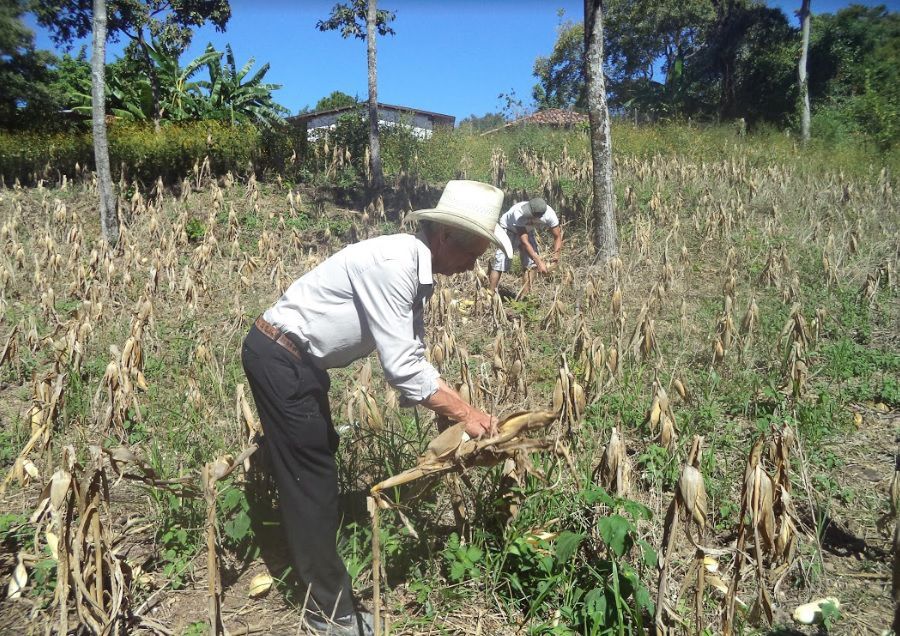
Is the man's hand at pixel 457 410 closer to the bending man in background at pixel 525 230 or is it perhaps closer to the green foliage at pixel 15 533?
the green foliage at pixel 15 533

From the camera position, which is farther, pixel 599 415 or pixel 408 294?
pixel 599 415

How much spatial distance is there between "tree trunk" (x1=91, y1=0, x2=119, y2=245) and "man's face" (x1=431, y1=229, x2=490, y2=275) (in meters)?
7.62

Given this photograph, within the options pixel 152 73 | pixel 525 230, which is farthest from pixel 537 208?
pixel 152 73

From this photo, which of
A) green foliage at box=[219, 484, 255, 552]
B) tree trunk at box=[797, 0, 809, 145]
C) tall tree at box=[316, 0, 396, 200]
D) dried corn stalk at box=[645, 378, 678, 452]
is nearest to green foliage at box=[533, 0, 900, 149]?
tree trunk at box=[797, 0, 809, 145]

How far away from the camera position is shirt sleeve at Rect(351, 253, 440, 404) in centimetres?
207

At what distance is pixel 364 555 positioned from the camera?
2.69 metres

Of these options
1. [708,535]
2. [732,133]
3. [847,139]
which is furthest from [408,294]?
[847,139]

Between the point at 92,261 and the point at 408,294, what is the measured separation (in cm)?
564

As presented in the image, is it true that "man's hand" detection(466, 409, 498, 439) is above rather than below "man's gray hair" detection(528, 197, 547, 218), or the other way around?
below

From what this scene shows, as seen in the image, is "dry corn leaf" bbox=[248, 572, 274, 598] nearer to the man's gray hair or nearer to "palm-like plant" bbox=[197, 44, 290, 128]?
the man's gray hair

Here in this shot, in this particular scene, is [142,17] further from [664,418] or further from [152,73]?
[664,418]

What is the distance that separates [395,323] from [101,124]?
8.53 m

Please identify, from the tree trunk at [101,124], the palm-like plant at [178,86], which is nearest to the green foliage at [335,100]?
the palm-like plant at [178,86]

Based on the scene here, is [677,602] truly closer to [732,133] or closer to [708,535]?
[708,535]
